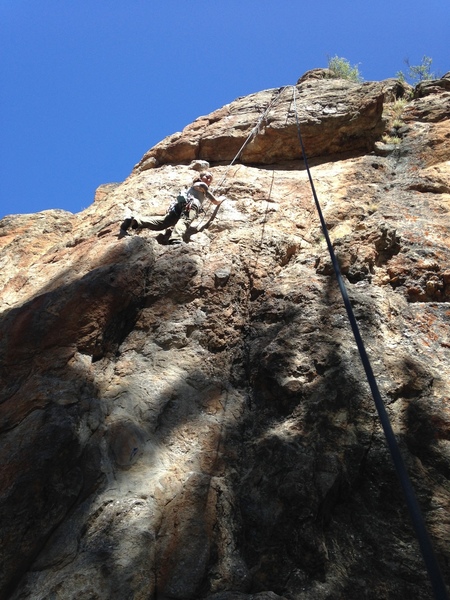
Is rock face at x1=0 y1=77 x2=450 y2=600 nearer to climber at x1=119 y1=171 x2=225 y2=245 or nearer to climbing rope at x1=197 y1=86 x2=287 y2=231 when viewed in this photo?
climber at x1=119 y1=171 x2=225 y2=245

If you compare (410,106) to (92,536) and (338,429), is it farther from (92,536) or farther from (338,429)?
(92,536)

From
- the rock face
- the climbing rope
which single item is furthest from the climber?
the climbing rope

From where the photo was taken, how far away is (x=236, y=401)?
5434 mm

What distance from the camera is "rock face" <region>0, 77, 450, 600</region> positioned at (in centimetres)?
401

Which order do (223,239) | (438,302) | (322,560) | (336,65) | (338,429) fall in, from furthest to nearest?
1. (336,65)
2. (223,239)
3. (438,302)
4. (338,429)
5. (322,560)

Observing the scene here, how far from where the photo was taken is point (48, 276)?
764 cm

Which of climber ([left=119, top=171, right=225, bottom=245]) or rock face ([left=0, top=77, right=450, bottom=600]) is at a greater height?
climber ([left=119, top=171, right=225, bottom=245])

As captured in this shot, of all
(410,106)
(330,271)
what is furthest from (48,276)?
(410,106)

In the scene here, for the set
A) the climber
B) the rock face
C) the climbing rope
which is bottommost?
the rock face

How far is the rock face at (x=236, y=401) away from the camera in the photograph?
4012 millimetres

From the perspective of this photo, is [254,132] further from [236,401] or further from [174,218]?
[236,401]

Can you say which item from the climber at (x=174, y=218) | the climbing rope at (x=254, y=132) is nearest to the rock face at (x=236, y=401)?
the climber at (x=174, y=218)

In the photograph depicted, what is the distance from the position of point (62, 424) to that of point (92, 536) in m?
1.03

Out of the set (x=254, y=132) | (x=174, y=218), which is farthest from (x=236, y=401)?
(x=254, y=132)
